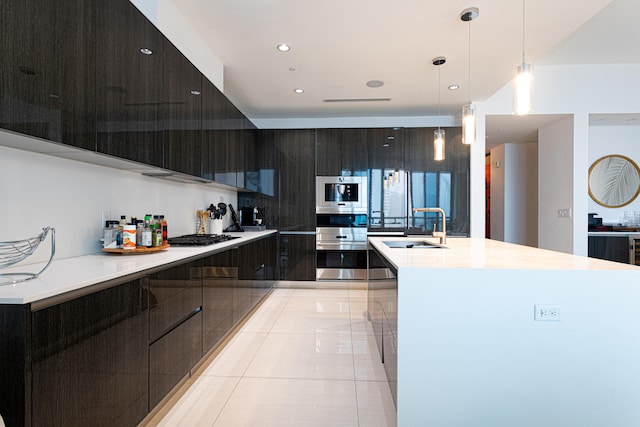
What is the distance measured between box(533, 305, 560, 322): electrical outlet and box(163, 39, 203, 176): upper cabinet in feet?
7.27

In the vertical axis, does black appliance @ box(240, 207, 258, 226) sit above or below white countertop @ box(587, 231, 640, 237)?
above

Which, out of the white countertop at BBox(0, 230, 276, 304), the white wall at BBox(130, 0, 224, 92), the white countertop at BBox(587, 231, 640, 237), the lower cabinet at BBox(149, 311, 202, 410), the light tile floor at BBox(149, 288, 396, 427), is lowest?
the light tile floor at BBox(149, 288, 396, 427)

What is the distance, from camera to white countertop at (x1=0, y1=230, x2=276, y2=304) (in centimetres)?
100

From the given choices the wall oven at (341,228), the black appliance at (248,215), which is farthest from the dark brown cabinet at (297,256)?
the black appliance at (248,215)

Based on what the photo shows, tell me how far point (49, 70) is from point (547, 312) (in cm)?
223

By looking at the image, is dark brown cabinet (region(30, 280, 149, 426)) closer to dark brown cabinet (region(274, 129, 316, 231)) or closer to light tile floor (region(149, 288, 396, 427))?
light tile floor (region(149, 288, 396, 427))

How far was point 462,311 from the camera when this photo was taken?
1.38 meters

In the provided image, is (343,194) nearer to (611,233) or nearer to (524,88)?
(524,88)

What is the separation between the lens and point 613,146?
4.92m

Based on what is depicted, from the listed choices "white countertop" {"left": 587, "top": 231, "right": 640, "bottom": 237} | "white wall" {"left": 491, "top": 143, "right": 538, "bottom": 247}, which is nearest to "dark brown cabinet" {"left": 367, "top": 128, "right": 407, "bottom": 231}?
"white countertop" {"left": 587, "top": 231, "right": 640, "bottom": 237}

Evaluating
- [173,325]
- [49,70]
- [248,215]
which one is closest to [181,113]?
[49,70]

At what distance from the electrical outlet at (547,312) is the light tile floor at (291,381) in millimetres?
944

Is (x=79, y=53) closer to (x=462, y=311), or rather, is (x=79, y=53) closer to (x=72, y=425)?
(x=72, y=425)

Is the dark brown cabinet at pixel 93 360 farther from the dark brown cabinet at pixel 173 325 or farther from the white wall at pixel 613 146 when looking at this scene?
the white wall at pixel 613 146
